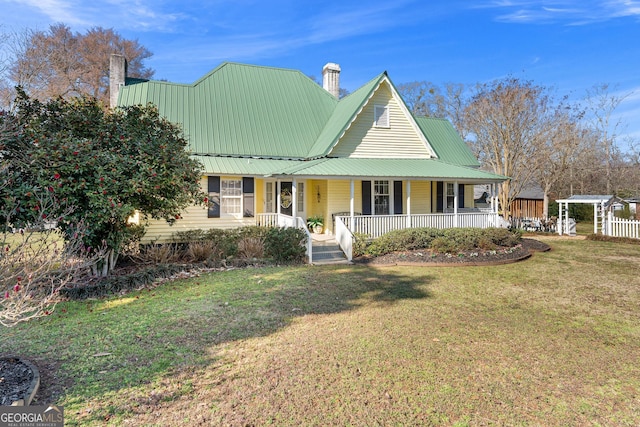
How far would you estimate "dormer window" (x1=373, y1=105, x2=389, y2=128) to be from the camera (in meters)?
15.9

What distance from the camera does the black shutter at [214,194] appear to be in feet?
44.8

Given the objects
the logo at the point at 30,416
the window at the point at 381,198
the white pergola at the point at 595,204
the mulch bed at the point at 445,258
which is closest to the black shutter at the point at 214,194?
the mulch bed at the point at 445,258

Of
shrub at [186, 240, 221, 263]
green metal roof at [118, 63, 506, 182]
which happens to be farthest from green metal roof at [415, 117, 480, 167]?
shrub at [186, 240, 221, 263]

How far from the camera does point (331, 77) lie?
20.5m

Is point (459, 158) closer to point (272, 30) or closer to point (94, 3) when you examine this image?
point (272, 30)

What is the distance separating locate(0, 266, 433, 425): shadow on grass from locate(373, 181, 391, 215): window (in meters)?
6.20

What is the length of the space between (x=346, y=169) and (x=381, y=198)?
3.30 meters

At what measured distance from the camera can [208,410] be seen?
3414mm

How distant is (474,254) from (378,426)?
10176 millimetres

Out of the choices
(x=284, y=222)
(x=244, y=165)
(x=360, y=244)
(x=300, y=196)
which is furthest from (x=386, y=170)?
(x=244, y=165)

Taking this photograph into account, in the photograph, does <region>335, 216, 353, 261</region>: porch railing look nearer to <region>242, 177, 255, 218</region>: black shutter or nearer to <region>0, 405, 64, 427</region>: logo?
<region>242, 177, 255, 218</region>: black shutter

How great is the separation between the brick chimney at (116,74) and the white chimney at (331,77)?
35.0ft

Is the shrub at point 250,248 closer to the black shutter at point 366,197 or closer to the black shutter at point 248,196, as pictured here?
the black shutter at point 248,196

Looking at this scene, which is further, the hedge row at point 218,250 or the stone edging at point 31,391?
the hedge row at point 218,250
